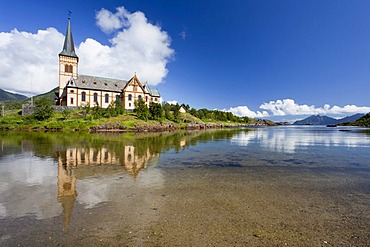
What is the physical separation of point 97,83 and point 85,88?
673 cm

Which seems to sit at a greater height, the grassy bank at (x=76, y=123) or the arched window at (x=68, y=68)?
the arched window at (x=68, y=68)

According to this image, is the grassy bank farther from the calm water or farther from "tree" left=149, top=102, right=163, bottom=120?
the calm water

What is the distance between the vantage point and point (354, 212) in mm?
8250

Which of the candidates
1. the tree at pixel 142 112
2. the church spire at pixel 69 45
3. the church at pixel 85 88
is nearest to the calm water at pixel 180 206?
the tree at pixel 142 112

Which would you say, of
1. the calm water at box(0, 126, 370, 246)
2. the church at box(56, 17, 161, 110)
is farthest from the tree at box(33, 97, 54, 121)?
the calm water at box(0, 126, 370, 246)

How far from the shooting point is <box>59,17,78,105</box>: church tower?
285 ft

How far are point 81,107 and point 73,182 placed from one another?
79.4m

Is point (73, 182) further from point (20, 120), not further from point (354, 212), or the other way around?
point (20, 120)

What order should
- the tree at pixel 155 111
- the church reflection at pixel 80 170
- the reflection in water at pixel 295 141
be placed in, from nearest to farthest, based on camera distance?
1. the church reflection at pixel 80 170
2. the reflection in water at pixel 295 141
3. the tree at pixel 155 111

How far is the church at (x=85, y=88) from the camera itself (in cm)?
8512

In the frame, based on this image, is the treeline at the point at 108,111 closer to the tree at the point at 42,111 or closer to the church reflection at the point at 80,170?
the tree at the point at 42,111

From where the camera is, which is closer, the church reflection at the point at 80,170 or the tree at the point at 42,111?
the church reflection at the point at 80,170

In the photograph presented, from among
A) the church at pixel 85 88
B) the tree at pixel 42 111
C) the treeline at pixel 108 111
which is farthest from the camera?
the church at pixel 85 88

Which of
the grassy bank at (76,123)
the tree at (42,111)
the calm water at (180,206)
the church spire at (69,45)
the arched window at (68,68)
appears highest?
the church spire at (69,45)
